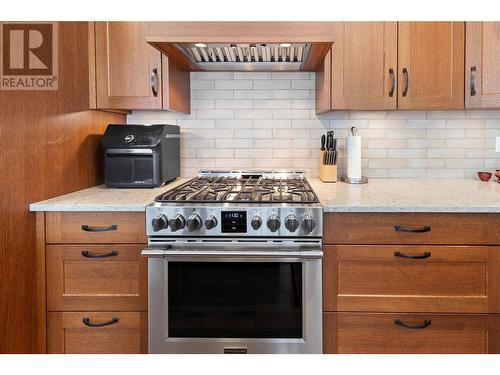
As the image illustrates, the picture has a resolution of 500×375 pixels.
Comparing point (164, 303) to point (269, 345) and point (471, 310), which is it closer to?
point (269, 345)

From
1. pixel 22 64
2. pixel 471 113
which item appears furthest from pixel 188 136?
pixel 471 113

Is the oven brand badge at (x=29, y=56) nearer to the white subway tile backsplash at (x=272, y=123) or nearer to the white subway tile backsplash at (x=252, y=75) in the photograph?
the white subway tile backsplash at (x=252, y=75)

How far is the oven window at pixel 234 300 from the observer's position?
6.91 ft

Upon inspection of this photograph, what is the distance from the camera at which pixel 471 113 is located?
9.63 ft

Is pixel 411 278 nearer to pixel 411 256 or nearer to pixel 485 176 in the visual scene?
pixel 411 256

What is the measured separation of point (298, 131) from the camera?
304 centimetres

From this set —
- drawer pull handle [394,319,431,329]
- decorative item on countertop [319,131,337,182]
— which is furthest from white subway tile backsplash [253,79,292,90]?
drawer pull handle [394,319,431,329]

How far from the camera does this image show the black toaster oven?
263cm

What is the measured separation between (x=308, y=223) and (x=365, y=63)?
103 cm

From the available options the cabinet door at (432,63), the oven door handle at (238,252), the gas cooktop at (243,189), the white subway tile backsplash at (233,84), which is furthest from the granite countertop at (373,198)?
the white subway tile backsplash at (233,84)

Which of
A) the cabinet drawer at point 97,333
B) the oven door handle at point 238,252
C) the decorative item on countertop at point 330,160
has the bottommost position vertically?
the cabinet drawer at point 97,333

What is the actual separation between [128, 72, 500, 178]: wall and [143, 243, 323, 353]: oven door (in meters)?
1.06

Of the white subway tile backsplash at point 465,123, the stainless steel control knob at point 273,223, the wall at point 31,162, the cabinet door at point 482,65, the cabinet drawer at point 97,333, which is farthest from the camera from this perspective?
the white subway tile backsplash at point 465,123

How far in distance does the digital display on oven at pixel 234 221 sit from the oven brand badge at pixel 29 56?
1012 millimetres
